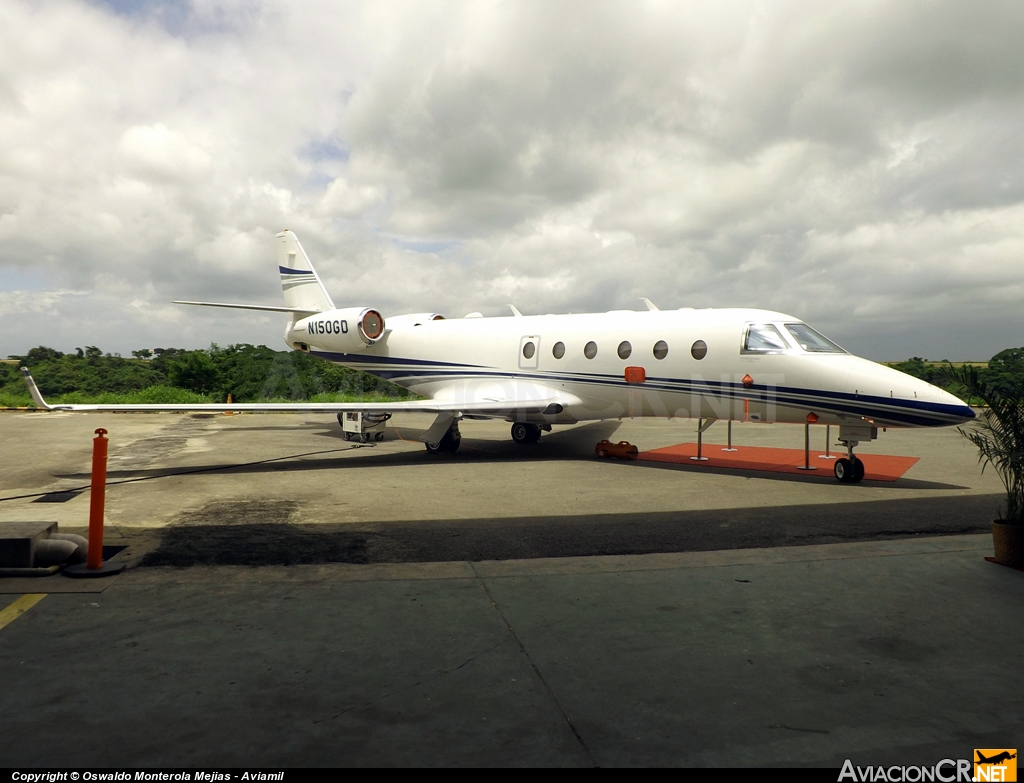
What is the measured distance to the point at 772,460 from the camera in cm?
1244

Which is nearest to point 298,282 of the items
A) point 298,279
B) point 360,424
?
point 298,279

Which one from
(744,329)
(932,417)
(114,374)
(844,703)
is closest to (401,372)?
(744,329)

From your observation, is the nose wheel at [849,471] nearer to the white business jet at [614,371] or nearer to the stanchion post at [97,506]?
the white business jet at [614,371]

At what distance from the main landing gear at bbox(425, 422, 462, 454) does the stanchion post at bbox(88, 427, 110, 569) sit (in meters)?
8.30

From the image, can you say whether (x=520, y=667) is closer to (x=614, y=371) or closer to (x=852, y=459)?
(x=852, y=459)

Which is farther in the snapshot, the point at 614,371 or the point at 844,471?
the point at 614,371

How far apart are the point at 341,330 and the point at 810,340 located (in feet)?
36.7

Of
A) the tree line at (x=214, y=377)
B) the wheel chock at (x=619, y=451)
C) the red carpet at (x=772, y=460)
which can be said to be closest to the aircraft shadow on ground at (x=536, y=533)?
the red carpet at (x=772, y=460)

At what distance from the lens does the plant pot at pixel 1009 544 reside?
5281 mm

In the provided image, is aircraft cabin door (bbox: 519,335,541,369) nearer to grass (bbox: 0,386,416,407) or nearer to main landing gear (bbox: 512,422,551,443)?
main landing gear (bbox: 512,422,551,443)

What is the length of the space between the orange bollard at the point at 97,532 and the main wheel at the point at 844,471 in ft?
31.0

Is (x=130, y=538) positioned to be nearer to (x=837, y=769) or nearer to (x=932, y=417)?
(x=837, y=769)

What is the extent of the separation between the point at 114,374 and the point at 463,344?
37026 mm

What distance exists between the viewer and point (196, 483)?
982 cm
